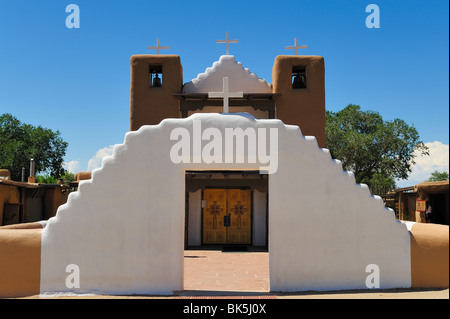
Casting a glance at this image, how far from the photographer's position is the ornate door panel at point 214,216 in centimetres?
1616

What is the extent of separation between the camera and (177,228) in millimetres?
7988

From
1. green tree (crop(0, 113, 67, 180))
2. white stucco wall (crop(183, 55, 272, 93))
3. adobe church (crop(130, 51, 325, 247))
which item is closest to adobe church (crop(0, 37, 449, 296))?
adobe church (crop(130, 51, 325, 247))

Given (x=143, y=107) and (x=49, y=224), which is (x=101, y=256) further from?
(x=143, y=107)

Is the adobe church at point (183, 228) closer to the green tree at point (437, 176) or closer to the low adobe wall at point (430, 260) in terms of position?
the low adobe wall at point (430, 260)

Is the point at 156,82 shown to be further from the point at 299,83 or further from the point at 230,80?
the point at 299,83

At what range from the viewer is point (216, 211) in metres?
16.3

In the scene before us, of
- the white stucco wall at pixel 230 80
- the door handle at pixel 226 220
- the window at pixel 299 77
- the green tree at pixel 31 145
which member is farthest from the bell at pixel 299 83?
the green tree at pixel 31 145

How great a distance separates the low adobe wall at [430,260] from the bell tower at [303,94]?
7.28m

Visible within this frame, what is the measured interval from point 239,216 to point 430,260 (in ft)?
29.9

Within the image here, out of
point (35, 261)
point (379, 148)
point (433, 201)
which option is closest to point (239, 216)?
point (433, 201)
